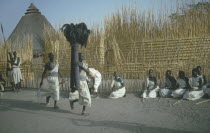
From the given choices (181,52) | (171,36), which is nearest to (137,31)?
(171,36)

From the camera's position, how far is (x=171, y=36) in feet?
30.0

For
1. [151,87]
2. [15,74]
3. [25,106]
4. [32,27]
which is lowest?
[25,106]

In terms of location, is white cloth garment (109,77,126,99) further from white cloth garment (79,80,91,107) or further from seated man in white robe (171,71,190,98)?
white cloth garment (79,80,91,107)

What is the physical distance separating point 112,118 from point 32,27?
1584 cm

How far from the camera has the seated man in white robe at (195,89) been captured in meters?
6.02

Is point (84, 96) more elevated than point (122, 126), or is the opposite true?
point (84, 96)

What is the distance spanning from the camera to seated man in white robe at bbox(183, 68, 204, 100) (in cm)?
602

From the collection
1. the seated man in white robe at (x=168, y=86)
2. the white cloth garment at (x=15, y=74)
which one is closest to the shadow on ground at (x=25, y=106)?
the white cloth garment at (x=15, y=74)

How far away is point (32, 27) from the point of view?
18344 mm

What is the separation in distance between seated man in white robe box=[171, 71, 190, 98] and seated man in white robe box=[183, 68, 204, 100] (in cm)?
14

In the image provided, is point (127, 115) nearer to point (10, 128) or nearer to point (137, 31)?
point (10, 128)

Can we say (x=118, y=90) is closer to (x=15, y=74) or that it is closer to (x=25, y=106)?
(x=25, y=106)

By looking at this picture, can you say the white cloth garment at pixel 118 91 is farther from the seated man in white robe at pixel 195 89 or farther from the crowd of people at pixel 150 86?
the seated man in white robe at pixel 195 89

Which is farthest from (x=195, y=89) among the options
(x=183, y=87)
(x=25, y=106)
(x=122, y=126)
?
(x=25, y=106)
